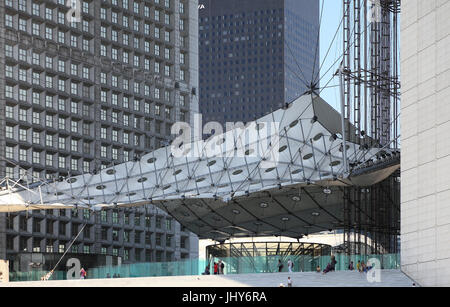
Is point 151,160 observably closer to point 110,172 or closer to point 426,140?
point 110,172

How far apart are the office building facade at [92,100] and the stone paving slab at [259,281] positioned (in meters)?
60.4

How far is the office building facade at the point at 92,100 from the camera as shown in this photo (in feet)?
438

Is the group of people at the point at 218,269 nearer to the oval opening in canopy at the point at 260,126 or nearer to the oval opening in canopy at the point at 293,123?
the oval opening in canopy at the point at 293,123

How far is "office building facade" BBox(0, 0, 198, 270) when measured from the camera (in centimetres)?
13339

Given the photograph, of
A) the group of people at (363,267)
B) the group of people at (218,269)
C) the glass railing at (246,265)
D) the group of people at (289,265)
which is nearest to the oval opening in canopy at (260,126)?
the glass railing at (246,265)

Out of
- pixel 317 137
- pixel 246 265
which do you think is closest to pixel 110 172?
pixel 317 137

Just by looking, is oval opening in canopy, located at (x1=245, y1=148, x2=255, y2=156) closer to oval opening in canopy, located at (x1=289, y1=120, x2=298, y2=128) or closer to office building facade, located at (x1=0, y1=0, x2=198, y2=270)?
oval opening in canopy, located at (x1=289, y1=120, x2=298, y2=128)

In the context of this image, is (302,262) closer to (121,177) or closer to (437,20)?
(437,20)

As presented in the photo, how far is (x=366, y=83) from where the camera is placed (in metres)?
94.6

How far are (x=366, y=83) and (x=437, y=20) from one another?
115 ft

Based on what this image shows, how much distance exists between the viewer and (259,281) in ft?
213

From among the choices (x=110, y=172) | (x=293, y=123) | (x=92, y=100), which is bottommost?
(x=110, y=172)

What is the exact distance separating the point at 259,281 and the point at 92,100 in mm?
81544

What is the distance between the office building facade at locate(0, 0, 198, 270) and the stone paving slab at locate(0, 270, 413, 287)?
60398mm
